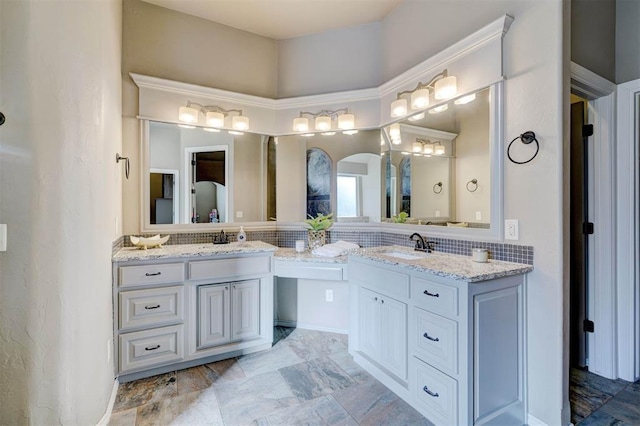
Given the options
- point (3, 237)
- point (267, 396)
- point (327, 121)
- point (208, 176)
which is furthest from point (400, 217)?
point (3, 237)

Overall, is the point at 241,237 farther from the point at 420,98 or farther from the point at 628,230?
the point at 628,230

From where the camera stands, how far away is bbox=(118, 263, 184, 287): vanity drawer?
2143 mm

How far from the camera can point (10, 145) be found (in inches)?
44.6

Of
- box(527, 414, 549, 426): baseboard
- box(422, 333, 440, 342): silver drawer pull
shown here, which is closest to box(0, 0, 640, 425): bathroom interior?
box(527, 414, 549, 426): baseboard

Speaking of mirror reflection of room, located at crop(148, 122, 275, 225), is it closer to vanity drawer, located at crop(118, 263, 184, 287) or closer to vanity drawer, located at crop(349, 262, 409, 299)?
vanity drawer, located at crop(118, 263, 184, 287)

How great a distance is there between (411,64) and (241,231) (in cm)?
218

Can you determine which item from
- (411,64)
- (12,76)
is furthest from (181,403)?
(411,64)

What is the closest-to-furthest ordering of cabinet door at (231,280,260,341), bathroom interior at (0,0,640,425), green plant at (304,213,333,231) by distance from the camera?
bathroom interior at (0,0,640,425) → cabinet door at (231,280,260,341) → green plant at (304,213,333,231)

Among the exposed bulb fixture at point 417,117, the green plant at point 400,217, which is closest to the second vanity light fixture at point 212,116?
the exposed bulb fixture at point 417,117

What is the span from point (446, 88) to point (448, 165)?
21.7 inches

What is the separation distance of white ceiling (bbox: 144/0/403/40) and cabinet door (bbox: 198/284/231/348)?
2.49 m

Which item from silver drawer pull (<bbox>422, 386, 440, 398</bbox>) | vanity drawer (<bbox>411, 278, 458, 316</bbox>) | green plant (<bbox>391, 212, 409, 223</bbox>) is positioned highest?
green plant (<bbox>391, 212, 409, 223</bbox>)

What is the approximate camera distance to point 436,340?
1694 mm

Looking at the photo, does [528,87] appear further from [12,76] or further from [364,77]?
[12,76]
